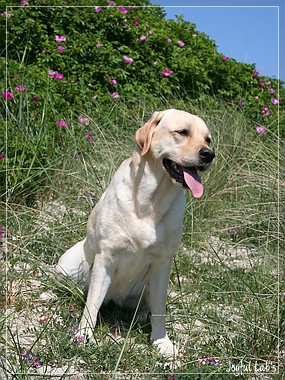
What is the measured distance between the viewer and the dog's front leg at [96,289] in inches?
150

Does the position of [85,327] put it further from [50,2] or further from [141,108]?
[50,2]

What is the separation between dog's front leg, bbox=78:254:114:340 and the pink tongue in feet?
2.16

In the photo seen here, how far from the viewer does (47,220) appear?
5145 mm

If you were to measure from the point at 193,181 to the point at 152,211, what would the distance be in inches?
11.9

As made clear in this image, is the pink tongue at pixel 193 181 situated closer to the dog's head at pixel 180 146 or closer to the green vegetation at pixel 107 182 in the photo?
the dog's head at pixel 180 146

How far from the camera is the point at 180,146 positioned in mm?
3713

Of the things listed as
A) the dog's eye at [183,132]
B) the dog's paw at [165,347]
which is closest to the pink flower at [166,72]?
the dog's eye at [183,132]

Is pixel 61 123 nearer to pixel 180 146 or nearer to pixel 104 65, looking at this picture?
pixel 104 65

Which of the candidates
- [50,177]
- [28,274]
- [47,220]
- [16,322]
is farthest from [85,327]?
[50,177]

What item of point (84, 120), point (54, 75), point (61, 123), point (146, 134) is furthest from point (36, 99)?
point (146, 134)

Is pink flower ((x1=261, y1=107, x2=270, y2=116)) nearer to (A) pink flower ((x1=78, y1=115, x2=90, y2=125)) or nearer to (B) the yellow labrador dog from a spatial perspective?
(A) pink flower ((x1=78, y1=115, x2=90, y2=125))

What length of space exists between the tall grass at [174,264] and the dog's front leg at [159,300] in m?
0.10

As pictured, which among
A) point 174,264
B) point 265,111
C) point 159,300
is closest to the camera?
point 159,300

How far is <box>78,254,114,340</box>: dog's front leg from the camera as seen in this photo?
3.82m
